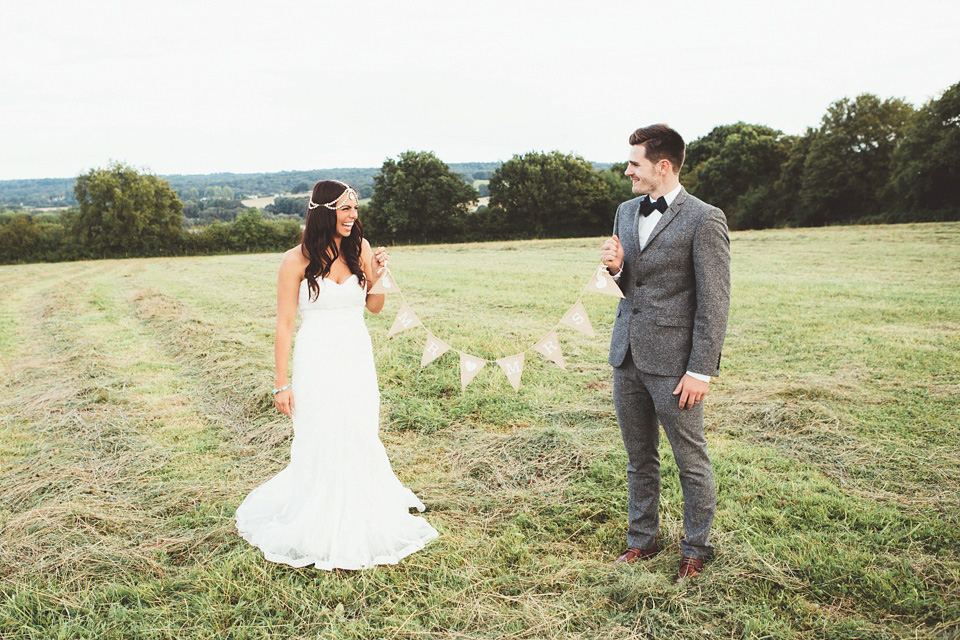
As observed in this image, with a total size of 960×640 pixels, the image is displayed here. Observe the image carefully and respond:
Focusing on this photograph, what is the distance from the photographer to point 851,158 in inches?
1713

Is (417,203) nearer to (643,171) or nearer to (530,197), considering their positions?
(530,197)

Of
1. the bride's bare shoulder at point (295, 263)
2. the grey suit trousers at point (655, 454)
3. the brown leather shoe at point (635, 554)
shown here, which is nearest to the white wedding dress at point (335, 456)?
the bride's bare shoulder at point (295, 263)

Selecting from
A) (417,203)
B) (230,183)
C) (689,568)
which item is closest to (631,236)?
(689,568)

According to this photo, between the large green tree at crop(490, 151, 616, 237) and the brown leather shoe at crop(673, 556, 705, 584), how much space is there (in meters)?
46.9

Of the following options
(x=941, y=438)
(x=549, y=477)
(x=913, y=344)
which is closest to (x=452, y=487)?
(x=549, y=477)

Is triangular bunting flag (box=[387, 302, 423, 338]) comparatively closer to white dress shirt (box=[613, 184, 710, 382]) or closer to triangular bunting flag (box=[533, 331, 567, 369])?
triangular bunting flag (box=[533, 331, 567, 369])

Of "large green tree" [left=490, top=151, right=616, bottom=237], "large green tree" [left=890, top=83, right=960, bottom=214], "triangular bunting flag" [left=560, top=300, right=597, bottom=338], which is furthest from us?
"large green tree" [left=490, top=151, right=616, bottom=237]

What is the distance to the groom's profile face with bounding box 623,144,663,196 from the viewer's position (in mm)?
3232

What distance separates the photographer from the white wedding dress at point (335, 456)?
3801mm

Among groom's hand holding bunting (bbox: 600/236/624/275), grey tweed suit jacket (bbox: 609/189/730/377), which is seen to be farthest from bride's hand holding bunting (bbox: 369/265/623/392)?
grey tweed suit jacket (bbox: 609/189/730/377)

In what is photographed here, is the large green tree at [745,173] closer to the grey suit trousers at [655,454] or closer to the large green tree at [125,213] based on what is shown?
the large green tree at [125,213]

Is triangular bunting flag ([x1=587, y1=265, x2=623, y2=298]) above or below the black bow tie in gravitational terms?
below

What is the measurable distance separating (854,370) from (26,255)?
53274 mm

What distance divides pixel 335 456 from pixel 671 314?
225 centimetres
